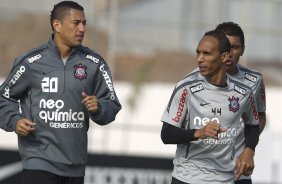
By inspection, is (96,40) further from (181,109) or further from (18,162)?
(181,109)

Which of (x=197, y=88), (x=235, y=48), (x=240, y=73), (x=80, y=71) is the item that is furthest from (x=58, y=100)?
(x=240, y=73)

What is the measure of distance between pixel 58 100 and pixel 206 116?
A: 1.11 metres

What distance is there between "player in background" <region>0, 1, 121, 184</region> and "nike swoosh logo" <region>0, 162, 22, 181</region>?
4807mm

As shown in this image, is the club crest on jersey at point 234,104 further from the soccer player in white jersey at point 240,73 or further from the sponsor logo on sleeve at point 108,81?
the sponsor logo on sleeve at point 108,81

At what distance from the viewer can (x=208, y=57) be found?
23.3 ft

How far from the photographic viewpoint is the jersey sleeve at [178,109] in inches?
281

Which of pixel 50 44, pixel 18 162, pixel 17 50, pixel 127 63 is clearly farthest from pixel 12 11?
pixel 50 44

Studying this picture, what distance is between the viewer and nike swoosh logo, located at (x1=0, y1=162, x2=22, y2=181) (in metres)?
12.1

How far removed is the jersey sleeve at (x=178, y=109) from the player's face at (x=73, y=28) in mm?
860

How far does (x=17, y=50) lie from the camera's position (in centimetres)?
2097

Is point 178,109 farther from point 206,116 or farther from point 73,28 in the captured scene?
point 73,28

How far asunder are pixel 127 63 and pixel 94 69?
1412 cm

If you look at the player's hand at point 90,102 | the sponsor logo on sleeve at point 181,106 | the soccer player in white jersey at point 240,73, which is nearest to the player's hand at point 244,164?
the soccer player in white jersey at point 240,73

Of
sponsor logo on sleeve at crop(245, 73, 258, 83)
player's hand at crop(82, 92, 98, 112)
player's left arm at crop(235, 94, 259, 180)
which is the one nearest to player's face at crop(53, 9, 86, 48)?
player's hand at crop(82, 92, 98, 112)
